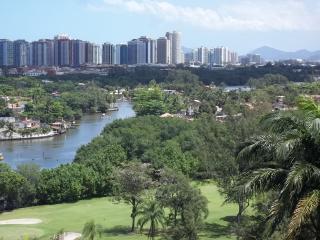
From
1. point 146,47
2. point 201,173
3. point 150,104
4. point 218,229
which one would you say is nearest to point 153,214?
point 218,229

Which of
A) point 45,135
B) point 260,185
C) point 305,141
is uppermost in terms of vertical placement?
point 305,141

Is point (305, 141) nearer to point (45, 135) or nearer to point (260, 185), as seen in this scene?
point (260, 185)

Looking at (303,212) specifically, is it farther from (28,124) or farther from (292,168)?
(28,124)

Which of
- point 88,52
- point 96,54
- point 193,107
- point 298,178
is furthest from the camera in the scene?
point 96,54

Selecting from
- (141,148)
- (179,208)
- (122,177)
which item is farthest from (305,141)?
(141,148)

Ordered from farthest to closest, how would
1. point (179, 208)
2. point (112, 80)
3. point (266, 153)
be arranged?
point (112, 80) → point (179, 208) → point (266, 153)

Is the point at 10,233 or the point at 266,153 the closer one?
the point at 266,153

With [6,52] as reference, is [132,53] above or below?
above

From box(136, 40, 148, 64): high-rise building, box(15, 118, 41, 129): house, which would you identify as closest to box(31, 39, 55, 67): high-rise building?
box(136, 40, 148, 64): high-rise building
